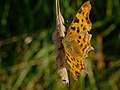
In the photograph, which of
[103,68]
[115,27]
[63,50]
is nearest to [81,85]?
[103,68]

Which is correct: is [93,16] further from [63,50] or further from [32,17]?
[63,50]

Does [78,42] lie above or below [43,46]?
below

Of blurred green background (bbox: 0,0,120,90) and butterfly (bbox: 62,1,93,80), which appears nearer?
butterfly (bbox: 62,1,93,80)

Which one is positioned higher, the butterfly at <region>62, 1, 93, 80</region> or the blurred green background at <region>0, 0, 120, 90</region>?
the blurred green background at <region>0, 0, 120, 90</region>

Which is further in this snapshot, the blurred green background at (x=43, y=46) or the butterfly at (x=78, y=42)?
the blurred green background at (x=43, y=46)

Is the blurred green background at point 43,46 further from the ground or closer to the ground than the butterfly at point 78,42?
further from the ground
